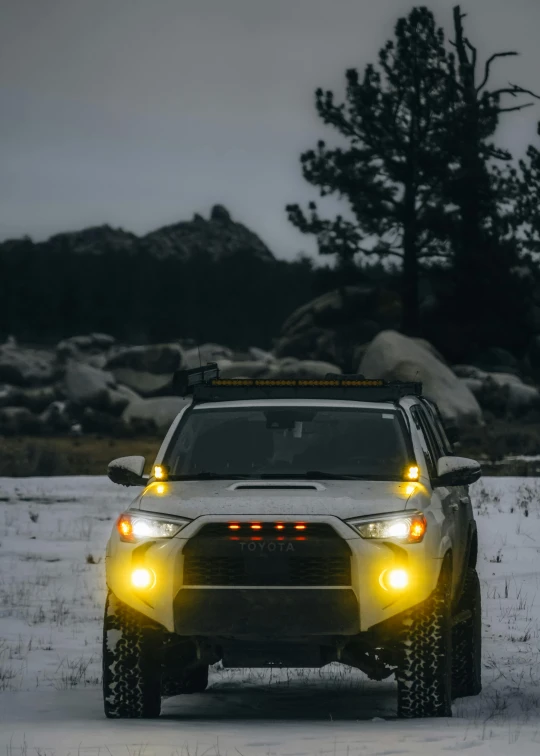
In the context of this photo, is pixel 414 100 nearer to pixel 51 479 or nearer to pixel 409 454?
pixel 51 479

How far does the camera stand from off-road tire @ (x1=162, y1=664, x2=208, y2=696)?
31.1 ft

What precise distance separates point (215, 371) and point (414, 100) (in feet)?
136

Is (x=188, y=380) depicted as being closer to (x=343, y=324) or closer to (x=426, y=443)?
(x=426, y=443)

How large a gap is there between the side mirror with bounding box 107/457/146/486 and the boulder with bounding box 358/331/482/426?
114 feet

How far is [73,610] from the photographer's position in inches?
506

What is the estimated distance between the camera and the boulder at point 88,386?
50.6m

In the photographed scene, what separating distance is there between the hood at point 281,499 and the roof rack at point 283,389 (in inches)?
43.9

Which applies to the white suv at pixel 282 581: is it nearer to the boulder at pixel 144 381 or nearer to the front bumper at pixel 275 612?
the front bumper at pixel 275 612

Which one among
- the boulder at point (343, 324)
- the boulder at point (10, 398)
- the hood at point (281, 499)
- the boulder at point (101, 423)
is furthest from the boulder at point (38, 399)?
the hood at point (281, 499)

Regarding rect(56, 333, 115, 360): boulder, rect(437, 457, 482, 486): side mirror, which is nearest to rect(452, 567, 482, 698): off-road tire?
rect(437, 457, 482, 486): side mirror

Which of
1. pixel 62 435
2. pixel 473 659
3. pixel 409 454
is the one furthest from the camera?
pixel 62 435

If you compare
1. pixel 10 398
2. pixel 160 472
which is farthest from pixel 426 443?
pixel 10 398

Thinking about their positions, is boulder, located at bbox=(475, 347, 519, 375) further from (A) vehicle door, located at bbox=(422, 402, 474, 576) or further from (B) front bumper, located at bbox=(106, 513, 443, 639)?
(B) front bumper, located at bbox=(106, 513, 443, 639)

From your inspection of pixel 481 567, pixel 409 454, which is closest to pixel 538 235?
pixel 481 567
